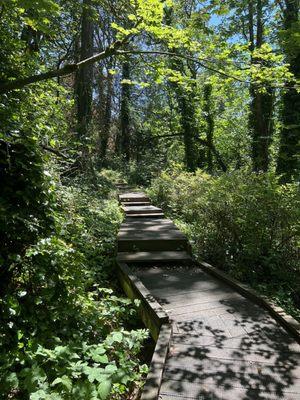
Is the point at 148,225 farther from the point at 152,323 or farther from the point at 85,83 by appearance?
the point at 85,83

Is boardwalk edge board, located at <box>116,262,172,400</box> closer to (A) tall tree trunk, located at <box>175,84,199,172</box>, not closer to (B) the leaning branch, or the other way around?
(B) the leaning branch

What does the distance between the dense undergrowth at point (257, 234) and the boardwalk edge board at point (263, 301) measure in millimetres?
272

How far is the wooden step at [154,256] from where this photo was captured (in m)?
6.56

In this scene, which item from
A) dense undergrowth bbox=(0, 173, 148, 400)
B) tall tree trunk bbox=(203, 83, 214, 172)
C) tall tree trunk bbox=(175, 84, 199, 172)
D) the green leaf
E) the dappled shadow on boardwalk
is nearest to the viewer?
the green leaf

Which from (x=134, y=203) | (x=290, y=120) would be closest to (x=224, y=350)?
(x=134, y=203)

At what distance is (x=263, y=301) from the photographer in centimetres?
486

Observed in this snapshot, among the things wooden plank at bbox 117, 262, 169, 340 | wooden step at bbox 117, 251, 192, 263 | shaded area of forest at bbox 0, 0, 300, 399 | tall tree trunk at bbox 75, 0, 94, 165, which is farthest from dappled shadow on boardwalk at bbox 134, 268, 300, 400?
tall tree trunk at bbox 75, 0, 94, 165

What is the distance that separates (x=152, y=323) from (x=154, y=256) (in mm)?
2292

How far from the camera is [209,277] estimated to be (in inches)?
236

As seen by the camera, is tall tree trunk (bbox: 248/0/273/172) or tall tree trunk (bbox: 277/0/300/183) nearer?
tall tree trunk (bbox: 277/0/300/183)

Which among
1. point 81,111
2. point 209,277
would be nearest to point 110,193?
point 81,111

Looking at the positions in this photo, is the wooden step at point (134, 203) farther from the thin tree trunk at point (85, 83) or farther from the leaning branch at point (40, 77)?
the leaning branch at point (40, 77)

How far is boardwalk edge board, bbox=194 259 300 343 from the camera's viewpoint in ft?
13.8

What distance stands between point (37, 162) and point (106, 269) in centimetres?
385
